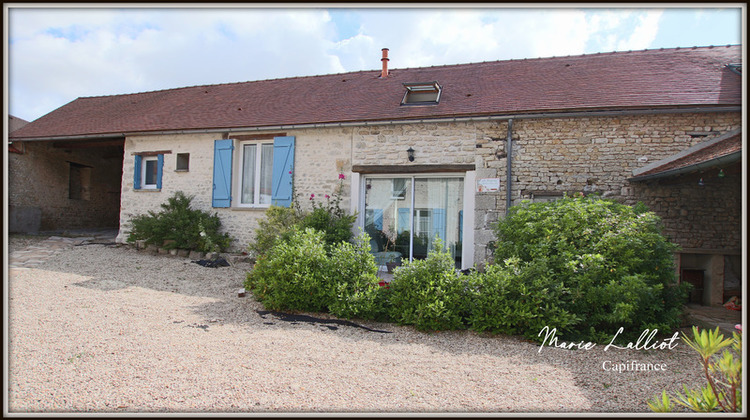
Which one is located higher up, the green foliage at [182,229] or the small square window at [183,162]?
the small square window at [183,162]

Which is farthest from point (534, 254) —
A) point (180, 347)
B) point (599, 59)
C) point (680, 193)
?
point (599, 59)

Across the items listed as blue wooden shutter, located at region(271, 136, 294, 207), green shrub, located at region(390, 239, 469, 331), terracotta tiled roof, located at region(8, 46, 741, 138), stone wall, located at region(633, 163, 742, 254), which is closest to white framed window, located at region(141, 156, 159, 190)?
terracotta tiled roof, located at region(8, 46, 741, 138)

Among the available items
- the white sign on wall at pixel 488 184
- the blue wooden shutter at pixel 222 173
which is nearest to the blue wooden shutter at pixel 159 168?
the blue wooden shutter at pixel 222 173

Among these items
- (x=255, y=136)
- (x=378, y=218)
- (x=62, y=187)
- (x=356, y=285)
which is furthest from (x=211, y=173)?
(x=62, y=187)

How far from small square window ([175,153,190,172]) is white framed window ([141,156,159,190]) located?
766 mm

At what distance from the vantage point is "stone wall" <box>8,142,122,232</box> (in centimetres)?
1080

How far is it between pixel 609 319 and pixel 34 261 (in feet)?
30.6

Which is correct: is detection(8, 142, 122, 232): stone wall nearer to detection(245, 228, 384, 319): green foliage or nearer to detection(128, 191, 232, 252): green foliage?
detection(128, 191, 232, 252): green foliage

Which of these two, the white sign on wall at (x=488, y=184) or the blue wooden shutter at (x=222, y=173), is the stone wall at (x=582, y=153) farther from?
the blue wooden shutter at (x=222, y=173)

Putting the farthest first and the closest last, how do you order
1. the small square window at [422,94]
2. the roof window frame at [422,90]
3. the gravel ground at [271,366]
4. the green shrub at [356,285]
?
1. the small square window at [422,94]
2. the roof window frame at [422,90]
3. the green shrub at [356,285]
4. the gravel ground at [271,366]

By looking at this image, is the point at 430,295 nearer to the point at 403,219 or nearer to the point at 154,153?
the point at 403,219

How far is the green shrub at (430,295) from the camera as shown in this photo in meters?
4.80

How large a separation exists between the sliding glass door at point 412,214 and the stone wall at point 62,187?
9.27 meters

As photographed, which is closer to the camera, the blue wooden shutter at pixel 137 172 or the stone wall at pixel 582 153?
the stone wall at pixel 582 153
